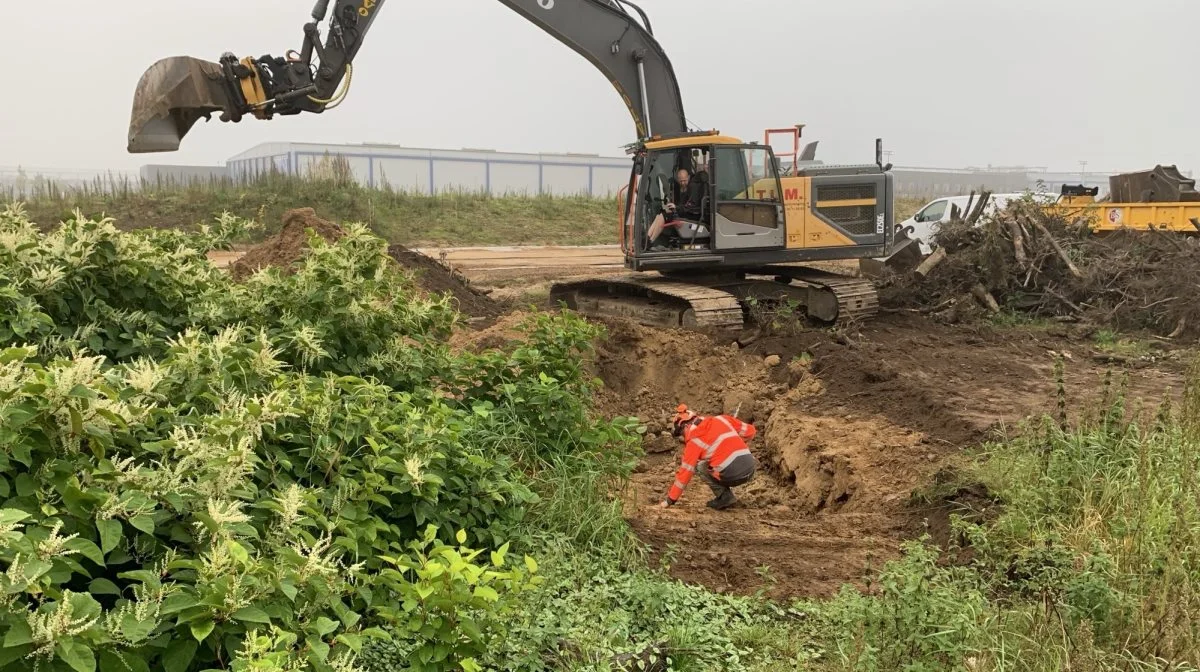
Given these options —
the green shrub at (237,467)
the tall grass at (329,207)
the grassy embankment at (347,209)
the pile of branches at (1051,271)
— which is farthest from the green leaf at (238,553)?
the grassy embankment at (347,209)

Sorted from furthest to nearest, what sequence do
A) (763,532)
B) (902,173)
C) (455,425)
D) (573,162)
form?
(902,173) → (573,162) → (763,532) → (455,425)

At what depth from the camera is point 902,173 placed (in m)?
59.3

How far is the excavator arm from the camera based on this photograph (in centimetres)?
807

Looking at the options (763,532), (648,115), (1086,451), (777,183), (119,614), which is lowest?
(763,532)

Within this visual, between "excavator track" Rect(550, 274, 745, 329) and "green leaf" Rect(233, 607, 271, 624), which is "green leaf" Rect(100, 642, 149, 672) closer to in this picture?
"green leaf" Rect(233, 607, 271, 624)

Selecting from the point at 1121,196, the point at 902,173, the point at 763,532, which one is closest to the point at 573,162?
the point at 902,173

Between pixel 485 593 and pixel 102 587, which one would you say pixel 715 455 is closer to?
pixel 485 593

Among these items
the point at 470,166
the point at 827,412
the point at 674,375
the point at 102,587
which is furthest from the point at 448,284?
the point at 470,166

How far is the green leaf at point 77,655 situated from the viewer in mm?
1899

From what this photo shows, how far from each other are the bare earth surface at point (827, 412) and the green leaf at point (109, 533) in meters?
2.68

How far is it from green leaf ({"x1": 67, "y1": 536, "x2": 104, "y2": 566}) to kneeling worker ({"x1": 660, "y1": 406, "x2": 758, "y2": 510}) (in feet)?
14.2

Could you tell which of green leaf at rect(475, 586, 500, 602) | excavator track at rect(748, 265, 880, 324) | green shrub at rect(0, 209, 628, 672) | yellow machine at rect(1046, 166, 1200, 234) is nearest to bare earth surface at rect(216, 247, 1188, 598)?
excavator track at rect(748, 265, 880, 324)

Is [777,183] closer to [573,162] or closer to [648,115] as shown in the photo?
[648,115]

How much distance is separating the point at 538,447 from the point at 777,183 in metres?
6.66
